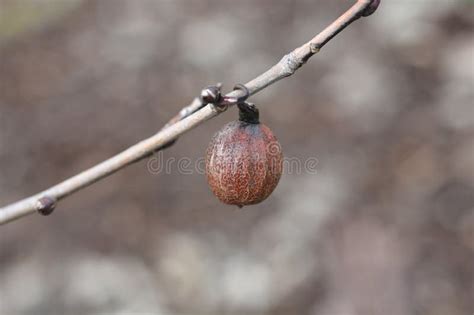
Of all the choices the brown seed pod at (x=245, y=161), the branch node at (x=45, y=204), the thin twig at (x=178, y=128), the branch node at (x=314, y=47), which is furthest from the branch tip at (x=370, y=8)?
the branch node at (x=45, y=204)

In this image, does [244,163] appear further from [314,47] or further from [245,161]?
[314,47]

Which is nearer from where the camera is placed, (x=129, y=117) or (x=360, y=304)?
(x=360, y=304)

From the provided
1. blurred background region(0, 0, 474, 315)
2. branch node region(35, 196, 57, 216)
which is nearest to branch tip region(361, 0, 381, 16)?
branch node region(35, 196, 57, 216)

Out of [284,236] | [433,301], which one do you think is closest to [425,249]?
[433,301]

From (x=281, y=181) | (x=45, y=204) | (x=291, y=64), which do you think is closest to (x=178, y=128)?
(x=291, y=64)

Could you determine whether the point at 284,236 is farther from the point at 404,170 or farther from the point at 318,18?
the point at 318,18

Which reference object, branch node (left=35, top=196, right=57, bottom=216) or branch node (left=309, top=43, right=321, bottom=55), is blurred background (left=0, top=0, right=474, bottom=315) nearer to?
branch node (left=35, top=196, right=57, bottom=216)

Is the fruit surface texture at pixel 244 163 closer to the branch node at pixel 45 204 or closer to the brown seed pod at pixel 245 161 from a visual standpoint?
the brown seed pod at pixel 245 161
